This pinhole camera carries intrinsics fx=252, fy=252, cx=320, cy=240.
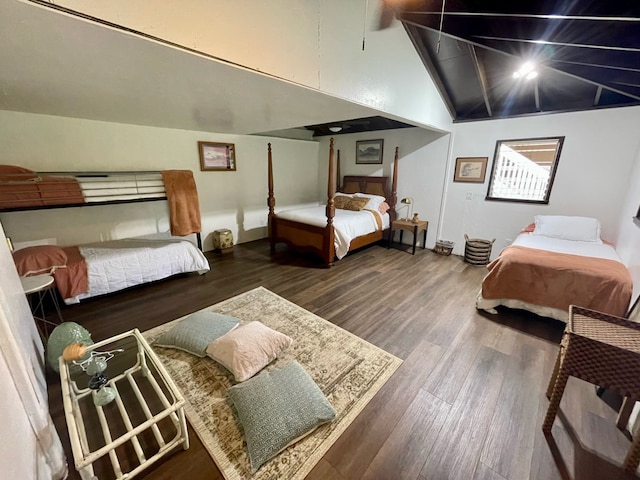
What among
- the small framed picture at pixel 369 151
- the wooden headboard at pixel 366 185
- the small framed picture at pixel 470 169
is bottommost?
the wooden headboard at pixel 366 185

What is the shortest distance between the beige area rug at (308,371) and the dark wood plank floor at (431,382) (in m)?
0.07

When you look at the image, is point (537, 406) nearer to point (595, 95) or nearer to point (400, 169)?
point (595, 95)

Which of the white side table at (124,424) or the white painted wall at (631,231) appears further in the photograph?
the white painted wall at (631,231)

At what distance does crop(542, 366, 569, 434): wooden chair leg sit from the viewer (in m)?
1.36

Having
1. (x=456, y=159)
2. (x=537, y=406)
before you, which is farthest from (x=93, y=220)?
(x=456, y=159)

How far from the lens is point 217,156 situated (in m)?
4.17

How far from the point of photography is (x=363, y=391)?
1649 mm

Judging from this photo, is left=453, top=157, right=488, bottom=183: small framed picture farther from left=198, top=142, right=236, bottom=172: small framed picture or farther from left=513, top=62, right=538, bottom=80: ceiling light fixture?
left=198, top=142, right=236, bottom=172: small framed picture

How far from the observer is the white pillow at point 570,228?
2965mm

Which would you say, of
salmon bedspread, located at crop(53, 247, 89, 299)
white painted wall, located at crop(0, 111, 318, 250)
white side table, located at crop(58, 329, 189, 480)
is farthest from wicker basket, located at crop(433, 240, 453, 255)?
salmon bedspread, located at crop(53, 247, 89, 299)

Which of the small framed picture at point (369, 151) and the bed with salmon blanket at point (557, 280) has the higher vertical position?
the small framed picture at point (369, 151)

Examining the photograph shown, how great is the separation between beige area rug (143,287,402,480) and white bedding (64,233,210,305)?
3.20ft

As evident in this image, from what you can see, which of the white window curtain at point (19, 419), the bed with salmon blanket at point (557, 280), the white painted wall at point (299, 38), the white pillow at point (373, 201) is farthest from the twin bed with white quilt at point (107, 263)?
the bed with salmon blanket at point (557, 280)

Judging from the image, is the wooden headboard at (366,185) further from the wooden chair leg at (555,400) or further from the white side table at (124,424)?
the white side table at (124,424)
